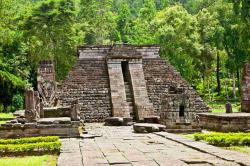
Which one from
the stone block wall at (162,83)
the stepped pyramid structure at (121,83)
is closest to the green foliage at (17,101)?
the stepped pyramid structure at (121,83)

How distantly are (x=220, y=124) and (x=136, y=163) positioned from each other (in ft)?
30.6

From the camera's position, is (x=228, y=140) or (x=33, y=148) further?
(x=228, y=140)

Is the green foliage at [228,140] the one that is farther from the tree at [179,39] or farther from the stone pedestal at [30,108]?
the tree at [179,39]

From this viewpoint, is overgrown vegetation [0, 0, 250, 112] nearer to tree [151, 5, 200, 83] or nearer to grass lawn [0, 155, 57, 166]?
tree [151, 5, 200, 83]

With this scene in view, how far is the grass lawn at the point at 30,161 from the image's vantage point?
32.1 feet

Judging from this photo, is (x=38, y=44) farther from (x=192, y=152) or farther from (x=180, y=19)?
(x=192, y=152)

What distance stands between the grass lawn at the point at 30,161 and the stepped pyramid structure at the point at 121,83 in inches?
489

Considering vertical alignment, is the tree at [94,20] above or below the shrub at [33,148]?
above

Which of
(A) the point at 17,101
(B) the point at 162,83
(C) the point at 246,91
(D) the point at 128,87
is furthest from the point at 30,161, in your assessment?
(A) the point at 17,101

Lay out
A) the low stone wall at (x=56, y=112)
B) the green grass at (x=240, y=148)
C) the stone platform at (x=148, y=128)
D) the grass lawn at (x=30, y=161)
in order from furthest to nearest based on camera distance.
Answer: the low stone wall at (x=56, y=112) < the stone platform at (x=148, y=128) < the green grass at (x=240, y=148) < the grass lawn at (x=30, y=161)

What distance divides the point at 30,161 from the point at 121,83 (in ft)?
51.5

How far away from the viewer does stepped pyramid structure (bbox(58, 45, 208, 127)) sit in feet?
79.1

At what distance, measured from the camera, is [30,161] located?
33.5 feet

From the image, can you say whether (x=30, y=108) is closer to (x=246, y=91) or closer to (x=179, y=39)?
(x=246, y=91)
